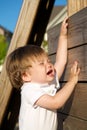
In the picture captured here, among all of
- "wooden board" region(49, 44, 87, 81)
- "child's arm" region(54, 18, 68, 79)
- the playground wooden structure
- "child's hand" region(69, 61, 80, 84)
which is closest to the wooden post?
the playground wooden structure

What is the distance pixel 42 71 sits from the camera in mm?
2523

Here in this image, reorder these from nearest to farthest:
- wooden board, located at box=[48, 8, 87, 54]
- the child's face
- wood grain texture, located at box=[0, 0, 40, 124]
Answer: wooden board, located at box=[48, 8, 87, 54]
the child's face
wood grain texture, located at box=[0, 0, 40, 124]

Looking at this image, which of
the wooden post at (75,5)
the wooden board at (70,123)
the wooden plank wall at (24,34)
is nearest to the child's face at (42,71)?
the wooden board at (70,123)

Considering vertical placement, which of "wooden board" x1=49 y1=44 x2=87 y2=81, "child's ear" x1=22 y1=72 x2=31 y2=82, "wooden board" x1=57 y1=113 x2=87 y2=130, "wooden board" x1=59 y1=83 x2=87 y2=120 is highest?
"wooden board" x1=49 y1=44 x2=87 y2=81

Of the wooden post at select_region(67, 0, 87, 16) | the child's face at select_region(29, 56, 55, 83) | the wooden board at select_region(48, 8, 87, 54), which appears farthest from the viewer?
the wooden post at select_region(67, 0, 87, 16)

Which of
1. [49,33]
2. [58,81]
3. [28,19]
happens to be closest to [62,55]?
[58,81]

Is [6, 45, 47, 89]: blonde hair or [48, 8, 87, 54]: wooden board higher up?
Answer: [48, 8, 87, 54]: wooden board

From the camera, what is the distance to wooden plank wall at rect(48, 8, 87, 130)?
238 cm

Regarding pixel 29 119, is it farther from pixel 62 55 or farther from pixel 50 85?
pixel 62 55

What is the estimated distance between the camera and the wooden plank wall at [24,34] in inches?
128

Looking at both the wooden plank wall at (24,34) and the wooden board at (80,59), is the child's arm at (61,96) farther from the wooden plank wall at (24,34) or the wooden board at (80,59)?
the wooden plank wall at (24,34)

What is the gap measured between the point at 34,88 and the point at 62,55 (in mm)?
333

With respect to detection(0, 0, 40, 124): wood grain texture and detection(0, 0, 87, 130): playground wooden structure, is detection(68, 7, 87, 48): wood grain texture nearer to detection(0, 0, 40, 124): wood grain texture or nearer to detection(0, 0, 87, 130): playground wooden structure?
detection(0, 0, 87, 130): playground wooden structure

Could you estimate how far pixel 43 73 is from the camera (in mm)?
2529
